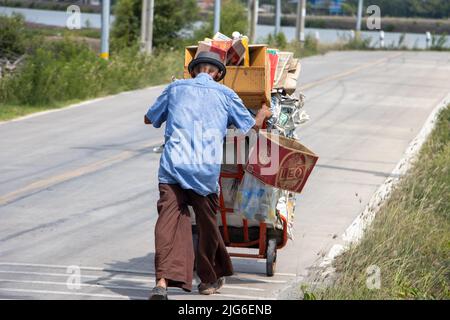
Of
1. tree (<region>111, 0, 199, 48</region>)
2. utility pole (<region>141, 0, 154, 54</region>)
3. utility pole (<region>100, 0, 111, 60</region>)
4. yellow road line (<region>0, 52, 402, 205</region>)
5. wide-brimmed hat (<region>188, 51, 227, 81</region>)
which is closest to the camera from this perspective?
wide-brimmed hat (<region>188, 51, 227, 81</region>)

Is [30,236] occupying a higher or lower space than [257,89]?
lower

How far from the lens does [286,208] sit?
1034 cm

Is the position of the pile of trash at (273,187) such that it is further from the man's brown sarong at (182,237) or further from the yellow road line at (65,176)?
the yellow road line at (65,176)

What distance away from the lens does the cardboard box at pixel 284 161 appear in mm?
9336

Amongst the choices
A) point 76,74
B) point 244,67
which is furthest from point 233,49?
point 76,74

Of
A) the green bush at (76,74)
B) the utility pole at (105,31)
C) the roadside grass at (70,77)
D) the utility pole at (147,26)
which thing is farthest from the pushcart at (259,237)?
the utility pole at (147,26)

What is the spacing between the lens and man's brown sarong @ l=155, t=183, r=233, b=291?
349 inches

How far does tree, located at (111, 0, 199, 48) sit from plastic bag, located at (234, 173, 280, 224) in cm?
3343

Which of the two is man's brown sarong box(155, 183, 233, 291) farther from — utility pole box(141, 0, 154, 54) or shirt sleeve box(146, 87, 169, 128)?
utility pole box(141, 0, 154, 54)

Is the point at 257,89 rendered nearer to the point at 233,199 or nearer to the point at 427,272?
the point at 233,199

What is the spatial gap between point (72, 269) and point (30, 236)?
1.71m

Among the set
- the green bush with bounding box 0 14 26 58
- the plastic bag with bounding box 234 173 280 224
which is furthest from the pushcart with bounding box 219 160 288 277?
the green bush with bounding box 0 14 26 58

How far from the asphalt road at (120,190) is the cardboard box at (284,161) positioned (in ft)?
3.20
